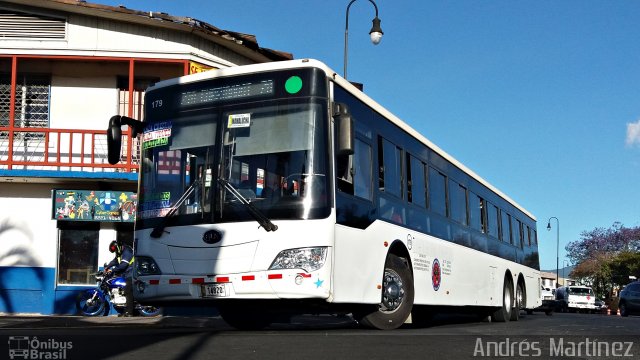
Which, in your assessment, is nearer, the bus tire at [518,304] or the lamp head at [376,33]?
the bus tire at [518,304]

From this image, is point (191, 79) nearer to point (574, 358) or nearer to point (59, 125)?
point (574, 358)

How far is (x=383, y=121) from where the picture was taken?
1112 cm

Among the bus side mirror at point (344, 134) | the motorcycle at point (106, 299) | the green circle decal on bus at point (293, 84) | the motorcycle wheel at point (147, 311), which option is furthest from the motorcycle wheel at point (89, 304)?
the bus side mirror at point (344, 134)

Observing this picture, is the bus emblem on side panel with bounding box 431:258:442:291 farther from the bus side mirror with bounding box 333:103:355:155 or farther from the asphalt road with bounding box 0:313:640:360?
the bus side mirror with bounding box 333:103:355:155

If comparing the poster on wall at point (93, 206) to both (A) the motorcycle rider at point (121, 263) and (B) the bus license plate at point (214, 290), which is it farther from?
(B) the bus license plate at point (214, 290)

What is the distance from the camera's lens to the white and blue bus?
879 centimetres

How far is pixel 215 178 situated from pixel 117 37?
1115cm

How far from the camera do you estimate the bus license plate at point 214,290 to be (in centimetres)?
892

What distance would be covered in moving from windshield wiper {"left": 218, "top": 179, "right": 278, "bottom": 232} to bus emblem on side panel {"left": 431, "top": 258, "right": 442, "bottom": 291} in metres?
4.40

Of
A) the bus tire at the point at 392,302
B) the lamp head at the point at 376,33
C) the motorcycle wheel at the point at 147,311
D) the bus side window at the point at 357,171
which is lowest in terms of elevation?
the motorcycle wheel at the point at 147,311

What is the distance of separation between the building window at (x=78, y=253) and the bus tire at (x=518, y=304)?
33.1 feet

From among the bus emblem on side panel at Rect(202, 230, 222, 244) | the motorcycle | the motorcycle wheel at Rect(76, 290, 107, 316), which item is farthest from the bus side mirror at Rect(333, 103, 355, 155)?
the motorcycle wheel at Rect(76, 290, 107, 316)

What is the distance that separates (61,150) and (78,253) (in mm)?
2535

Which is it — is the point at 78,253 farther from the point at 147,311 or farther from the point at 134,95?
the point at 134,95
